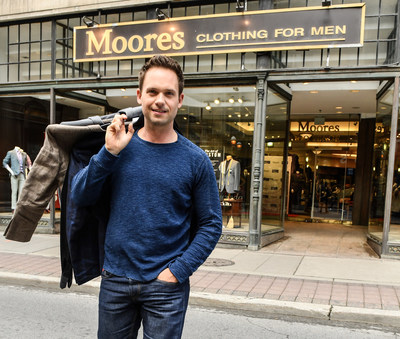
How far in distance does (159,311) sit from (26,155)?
9.62 m

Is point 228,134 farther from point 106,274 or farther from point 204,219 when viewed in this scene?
point 106,274

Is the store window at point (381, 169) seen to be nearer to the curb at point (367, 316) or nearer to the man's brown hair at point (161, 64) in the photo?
the curb at point (367, 316)

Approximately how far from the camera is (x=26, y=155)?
10.3m

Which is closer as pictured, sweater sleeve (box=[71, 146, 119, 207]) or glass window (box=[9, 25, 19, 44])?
sweater sleeve (box=[71, 146, 119, 207])

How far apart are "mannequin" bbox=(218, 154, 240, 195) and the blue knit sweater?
6.84m

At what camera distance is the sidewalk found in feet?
15.7

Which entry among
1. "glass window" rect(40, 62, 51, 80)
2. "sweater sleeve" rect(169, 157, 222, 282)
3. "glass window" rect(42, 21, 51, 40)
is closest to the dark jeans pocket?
"sweater sleeve" rect(169, 157, 222, 282)

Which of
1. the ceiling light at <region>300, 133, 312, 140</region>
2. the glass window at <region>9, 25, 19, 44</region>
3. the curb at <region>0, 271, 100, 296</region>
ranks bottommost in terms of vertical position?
the curb at <region>0, 271, 100, 296</region>

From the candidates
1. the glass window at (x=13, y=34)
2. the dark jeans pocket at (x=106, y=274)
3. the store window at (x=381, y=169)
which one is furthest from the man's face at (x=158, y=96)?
the glass window at (x=13, y=34)

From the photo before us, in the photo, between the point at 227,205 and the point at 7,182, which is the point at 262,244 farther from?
the point at 7,182

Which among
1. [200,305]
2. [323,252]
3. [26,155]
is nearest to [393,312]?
[200,305]

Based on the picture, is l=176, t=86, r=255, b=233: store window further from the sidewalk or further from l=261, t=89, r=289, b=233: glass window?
the sidewalk

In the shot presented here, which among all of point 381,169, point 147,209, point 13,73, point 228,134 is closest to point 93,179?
point 147,209

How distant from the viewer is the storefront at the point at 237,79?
7.53m
